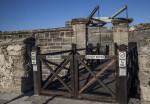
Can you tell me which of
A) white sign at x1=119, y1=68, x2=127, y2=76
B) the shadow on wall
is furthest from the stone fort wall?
white sign at x1=119, y1=68, x2=127, y2=76

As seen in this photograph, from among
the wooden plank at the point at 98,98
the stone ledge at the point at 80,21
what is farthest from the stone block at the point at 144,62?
the stone ledge at the point at 80,21

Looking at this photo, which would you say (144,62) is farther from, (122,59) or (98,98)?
(98,98)

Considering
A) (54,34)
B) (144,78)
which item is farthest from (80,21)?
(144,78)

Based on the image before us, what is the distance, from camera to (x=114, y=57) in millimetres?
3016

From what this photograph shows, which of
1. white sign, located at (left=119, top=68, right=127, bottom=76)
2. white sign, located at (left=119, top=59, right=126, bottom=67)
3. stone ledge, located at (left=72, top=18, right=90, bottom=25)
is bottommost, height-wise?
white sign, located at (left=119, top=68, right=127, bottom=76)

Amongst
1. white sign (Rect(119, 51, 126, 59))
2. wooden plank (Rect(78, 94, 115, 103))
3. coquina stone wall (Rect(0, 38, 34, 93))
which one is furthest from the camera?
coquina stone wall (Rect(0, 38, 34, 93))

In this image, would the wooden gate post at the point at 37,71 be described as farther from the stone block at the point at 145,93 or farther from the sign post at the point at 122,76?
the stone block at the point at 145,93

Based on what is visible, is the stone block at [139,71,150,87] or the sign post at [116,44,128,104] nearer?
the stone block at [139,71,150,87]

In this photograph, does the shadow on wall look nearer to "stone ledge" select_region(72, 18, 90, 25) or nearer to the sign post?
"stone ledge" select_region(72, 18, 90, 25)

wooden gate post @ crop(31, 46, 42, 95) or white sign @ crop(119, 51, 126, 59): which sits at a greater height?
white sign @ crop(119, 51, 126, 59)

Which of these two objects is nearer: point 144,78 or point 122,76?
point 144,78

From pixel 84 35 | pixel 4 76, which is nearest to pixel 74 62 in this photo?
pixel 4 76

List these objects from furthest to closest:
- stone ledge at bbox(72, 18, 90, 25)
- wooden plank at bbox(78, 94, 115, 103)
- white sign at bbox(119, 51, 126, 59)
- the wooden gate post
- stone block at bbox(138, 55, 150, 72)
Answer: stone ledge at bbox(72, 18, 90, 25) < the wooden gate post < wooden plank at bbox(78, 94, 115, 103) < white sign at bbox(119, 51, 126, 59) < stone block at bbox(138, 55, 150, 72)

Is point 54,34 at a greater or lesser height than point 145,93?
greater
